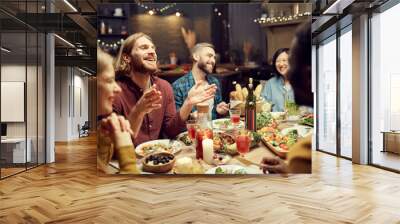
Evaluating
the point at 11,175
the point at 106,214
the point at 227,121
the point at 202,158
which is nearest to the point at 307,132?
the point at 227,121

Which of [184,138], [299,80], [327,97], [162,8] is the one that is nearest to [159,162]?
[184,138]

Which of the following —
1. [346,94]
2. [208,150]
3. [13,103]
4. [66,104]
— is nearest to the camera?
[208,150]

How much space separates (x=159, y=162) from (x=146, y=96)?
40.4 inches

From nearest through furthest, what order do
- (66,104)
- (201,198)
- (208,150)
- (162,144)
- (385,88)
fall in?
1. (201,198)
2. (208,150)
3. (162,144)
4. (385,88)
5. (66,104)

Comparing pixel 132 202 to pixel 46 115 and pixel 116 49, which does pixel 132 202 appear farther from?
pixel 46 115

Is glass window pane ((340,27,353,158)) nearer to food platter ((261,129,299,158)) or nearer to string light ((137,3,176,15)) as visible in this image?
food platter ((261,129,299,158))

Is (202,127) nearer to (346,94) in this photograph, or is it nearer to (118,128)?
(118,128)

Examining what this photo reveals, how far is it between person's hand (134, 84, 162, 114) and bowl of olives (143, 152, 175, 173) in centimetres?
69

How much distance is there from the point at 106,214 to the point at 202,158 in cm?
215

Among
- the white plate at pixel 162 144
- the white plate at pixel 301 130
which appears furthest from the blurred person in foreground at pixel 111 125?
the white plate at pixel 301 130

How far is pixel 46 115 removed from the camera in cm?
776

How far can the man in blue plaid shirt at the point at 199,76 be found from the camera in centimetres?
588

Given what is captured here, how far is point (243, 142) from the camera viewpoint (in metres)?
5.75

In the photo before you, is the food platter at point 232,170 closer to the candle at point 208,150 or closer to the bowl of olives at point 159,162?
the candle at point 208,150
